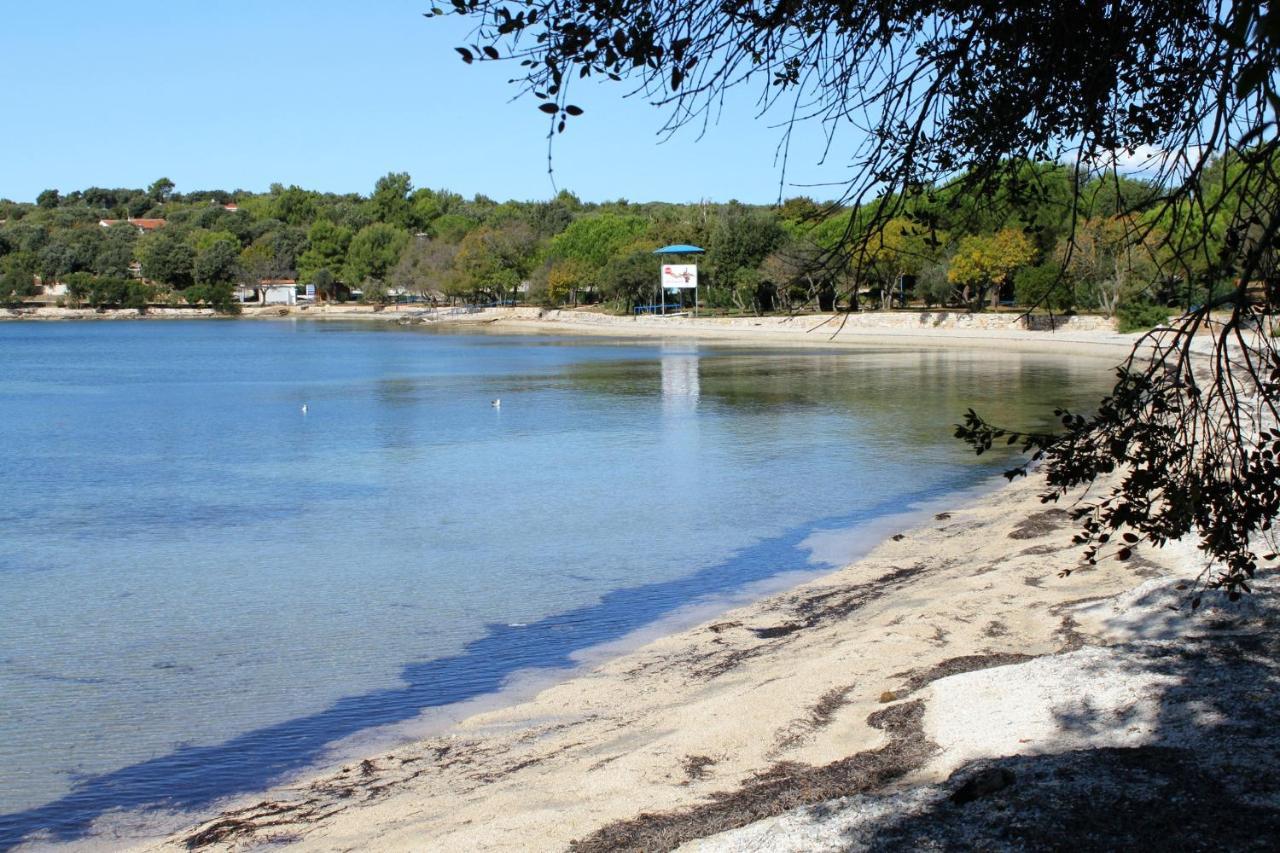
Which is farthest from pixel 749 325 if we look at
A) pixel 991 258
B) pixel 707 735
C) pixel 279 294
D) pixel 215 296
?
pixel 279 294

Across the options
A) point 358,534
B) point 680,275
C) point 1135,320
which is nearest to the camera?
point 358,534

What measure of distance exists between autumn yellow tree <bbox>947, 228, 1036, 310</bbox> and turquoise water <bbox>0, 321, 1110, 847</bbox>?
64.5 feet

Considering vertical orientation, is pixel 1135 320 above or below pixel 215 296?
below

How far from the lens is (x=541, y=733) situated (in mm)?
8516

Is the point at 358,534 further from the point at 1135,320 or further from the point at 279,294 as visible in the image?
the point at 279,294

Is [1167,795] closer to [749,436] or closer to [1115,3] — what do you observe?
[1115,3]

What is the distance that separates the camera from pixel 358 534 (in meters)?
17.4

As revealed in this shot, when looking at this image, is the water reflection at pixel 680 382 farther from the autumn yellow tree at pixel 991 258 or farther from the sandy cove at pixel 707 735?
the sandy cove at pixel 707 735

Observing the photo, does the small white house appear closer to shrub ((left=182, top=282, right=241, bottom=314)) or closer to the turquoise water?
shrub ((left=182, top=282, right=241, bottom=314))

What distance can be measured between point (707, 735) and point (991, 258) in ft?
197

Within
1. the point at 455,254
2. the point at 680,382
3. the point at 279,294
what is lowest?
the point at 680,382

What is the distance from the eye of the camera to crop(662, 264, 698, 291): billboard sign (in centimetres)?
9125

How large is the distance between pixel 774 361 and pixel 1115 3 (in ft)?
168

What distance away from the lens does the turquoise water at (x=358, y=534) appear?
954 centimetres
